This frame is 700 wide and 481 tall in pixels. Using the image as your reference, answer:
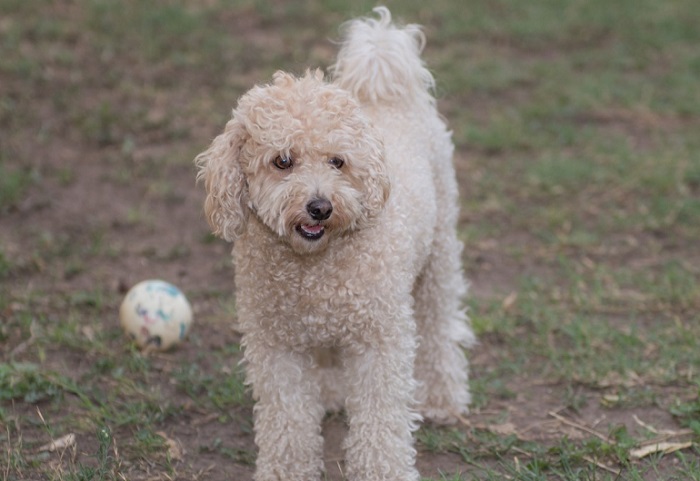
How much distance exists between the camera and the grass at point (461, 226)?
3.91m

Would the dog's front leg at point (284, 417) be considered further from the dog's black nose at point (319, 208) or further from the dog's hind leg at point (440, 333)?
the dog's hind leg at point (440, 333)

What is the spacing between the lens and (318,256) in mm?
3340

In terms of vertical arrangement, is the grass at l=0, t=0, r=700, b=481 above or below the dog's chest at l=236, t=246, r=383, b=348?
below

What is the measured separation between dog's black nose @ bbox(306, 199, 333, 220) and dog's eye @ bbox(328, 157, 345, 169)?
0.53ft

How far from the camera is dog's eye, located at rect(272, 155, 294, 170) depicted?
125 inches

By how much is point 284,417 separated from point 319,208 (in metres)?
0.85

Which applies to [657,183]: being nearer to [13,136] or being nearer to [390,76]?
[390,76]

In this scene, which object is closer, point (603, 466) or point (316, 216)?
point (316, 216)

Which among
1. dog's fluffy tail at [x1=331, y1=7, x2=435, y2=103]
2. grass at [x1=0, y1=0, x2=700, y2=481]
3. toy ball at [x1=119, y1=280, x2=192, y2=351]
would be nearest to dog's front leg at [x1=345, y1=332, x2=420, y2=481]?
grass at [x1=0, y1=0, x2=700, y2=481]

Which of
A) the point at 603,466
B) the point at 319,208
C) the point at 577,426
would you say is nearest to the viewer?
the point at 319,208

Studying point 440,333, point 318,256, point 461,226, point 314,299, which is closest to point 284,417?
point 314,299

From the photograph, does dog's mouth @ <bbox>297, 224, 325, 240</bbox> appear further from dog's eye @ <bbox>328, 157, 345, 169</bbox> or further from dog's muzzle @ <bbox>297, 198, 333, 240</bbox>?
dog's eye @ <bbox>328, 157, 345, 169</bbox>

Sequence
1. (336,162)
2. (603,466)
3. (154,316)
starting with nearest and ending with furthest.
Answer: (336,162)
(603,466)
(154,316)

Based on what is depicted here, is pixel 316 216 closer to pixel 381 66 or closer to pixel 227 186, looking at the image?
pixel 227 186
